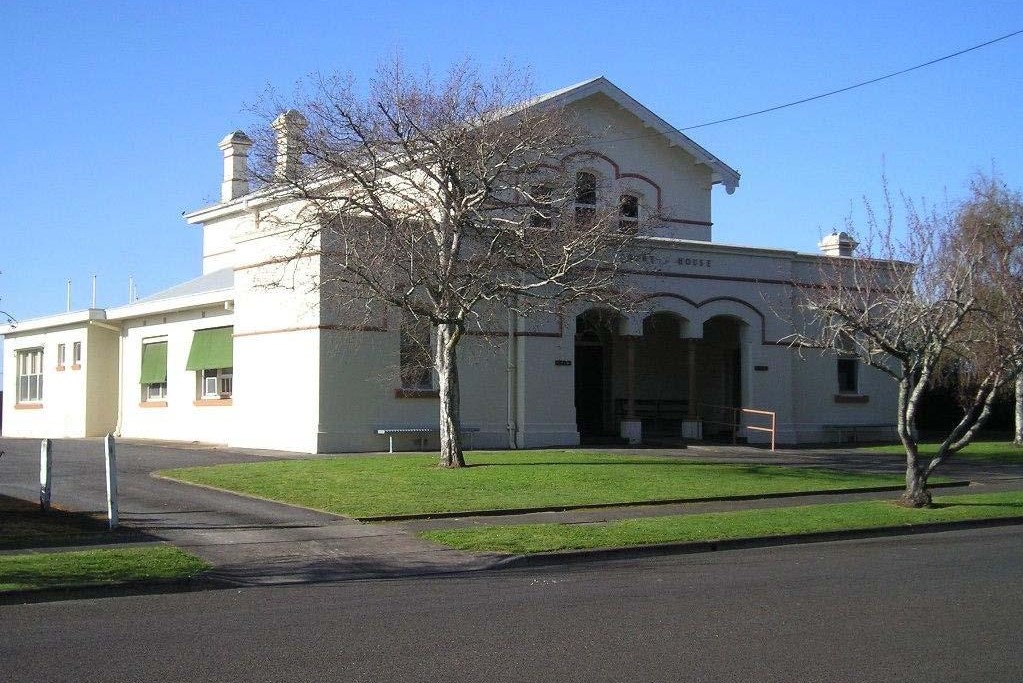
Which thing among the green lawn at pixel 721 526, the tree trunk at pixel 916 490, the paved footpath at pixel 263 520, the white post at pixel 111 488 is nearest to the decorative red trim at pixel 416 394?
the paved footpath at pixel 263 520

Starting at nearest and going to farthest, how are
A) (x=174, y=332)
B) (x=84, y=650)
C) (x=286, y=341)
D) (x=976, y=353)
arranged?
(x=84, y=650)
(x=286, y=341)
(x=976, y=353)
(x=174, y=332)

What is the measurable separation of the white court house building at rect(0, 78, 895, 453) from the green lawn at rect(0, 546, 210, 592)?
12.7 metres

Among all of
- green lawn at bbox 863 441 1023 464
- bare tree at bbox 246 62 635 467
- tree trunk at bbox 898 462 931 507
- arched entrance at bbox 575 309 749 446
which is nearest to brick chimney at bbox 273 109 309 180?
bare tree at bbox 246 62 635 467

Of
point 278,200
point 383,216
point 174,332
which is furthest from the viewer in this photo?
point 174,332

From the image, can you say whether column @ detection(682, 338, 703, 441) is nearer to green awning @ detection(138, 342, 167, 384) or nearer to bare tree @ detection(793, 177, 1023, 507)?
bare tree @ detection(793, 177, 1023, 507)

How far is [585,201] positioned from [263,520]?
54.6 ft

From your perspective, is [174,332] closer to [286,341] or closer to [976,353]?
[286,341]

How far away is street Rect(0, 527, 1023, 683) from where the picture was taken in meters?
7.90

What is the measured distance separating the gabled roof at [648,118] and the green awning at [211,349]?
10.5 metres

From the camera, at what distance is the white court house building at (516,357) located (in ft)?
89.0

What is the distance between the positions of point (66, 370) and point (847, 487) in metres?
25.9

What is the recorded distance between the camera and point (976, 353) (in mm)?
30594

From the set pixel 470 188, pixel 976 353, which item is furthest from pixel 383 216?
pixel 976 353

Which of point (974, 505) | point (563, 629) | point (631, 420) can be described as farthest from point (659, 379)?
point (563, 629)
